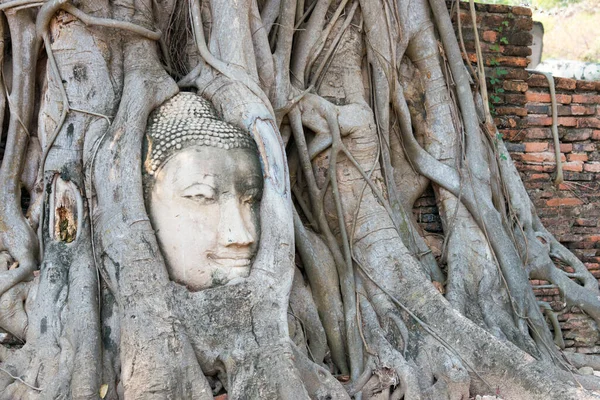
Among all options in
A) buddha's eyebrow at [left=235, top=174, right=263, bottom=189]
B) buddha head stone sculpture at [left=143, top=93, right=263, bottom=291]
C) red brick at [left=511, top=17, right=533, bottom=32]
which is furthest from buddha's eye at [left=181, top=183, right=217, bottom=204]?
red brick at [left=511, top=17, right=533, bottom=32]

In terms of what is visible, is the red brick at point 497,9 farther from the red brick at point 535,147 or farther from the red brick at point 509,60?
the red brick at point 535,147

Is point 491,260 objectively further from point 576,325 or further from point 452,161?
point 576,325

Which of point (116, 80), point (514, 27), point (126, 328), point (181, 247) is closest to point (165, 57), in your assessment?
point (116, 80)

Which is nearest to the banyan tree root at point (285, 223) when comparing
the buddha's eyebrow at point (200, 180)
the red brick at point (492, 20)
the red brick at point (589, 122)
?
the buddha's eyebrow at point (200, 180)

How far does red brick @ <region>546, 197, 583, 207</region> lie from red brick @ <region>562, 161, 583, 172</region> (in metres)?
0.21

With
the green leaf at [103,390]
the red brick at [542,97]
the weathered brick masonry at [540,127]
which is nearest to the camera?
the green leaf at [103,390]

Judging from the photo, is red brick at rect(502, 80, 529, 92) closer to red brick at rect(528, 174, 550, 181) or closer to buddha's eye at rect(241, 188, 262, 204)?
red brick at rect(528, 174, 550, 181)

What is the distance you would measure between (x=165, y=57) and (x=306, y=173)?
0.89 metres

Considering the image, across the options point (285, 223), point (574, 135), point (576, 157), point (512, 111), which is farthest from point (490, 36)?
point (285, 223)

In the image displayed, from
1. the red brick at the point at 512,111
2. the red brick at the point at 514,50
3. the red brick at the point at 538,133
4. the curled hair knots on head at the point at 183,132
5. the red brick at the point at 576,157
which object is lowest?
the red brick at the point at 576,157

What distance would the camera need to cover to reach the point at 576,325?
158 inches

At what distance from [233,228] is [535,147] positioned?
9.24 ft

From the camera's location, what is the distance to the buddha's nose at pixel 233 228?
2.72 m

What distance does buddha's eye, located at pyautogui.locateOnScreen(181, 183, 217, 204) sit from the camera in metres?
2.73
